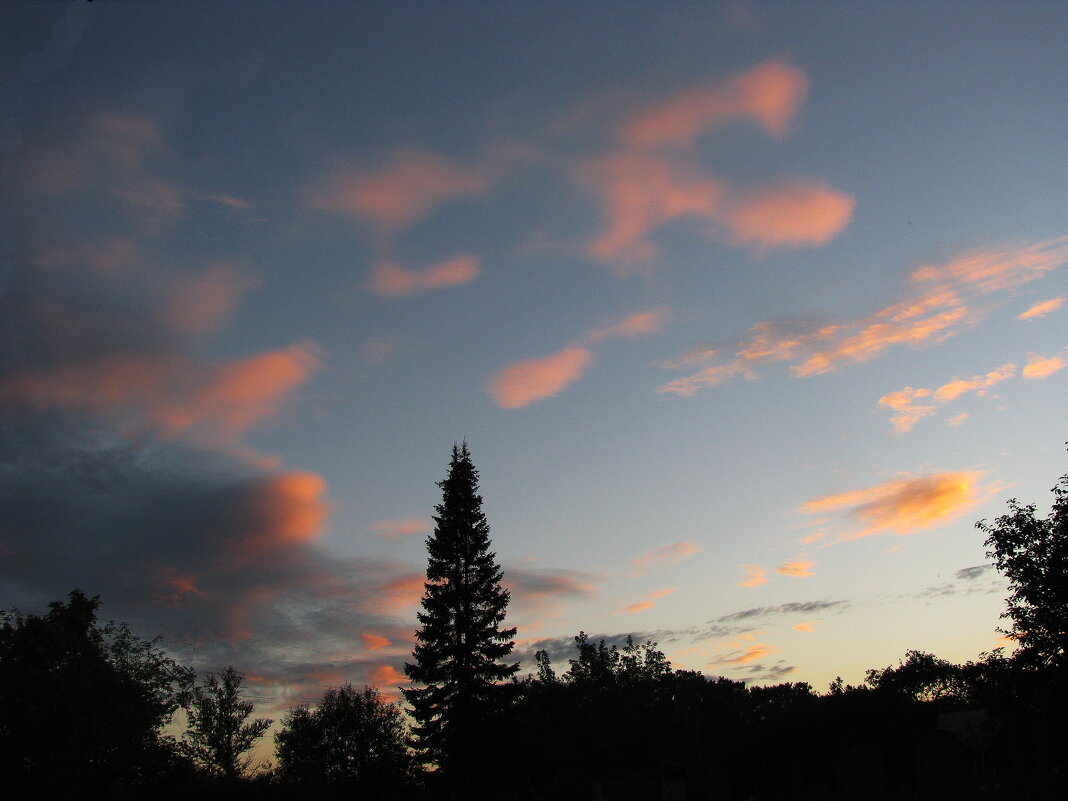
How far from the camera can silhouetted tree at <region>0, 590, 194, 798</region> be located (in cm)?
3291

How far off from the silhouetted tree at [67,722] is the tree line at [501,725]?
0.09 meters

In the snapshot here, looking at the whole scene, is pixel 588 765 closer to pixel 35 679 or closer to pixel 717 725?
pixel 717 725

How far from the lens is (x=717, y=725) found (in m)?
101

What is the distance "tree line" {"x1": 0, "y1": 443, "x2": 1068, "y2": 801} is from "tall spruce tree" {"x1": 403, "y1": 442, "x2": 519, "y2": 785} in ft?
0.43

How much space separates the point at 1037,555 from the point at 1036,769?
32.4 meters

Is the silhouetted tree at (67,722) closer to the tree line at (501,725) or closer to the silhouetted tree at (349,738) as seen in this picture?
A: the tree line at (501,725)

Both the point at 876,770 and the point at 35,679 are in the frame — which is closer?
the point at 876,770

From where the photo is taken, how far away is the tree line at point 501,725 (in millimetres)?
3732

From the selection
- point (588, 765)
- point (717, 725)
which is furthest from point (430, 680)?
point (717, 725)

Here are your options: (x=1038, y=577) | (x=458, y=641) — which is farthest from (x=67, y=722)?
(x=1038, y=577)

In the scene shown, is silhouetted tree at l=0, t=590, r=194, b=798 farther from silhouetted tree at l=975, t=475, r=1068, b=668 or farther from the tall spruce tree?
silhouetted tree at l=975, t=475, r=1068, b=668

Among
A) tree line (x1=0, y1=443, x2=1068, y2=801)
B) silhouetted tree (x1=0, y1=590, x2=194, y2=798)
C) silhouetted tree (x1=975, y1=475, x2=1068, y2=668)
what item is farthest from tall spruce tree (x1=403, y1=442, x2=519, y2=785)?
silhouetted tree (x1=975, y1=475, x2=1068, y2=668)

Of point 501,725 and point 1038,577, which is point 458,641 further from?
point 1038,577

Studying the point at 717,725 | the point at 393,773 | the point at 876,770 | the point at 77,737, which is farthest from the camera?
the point at 717,725
